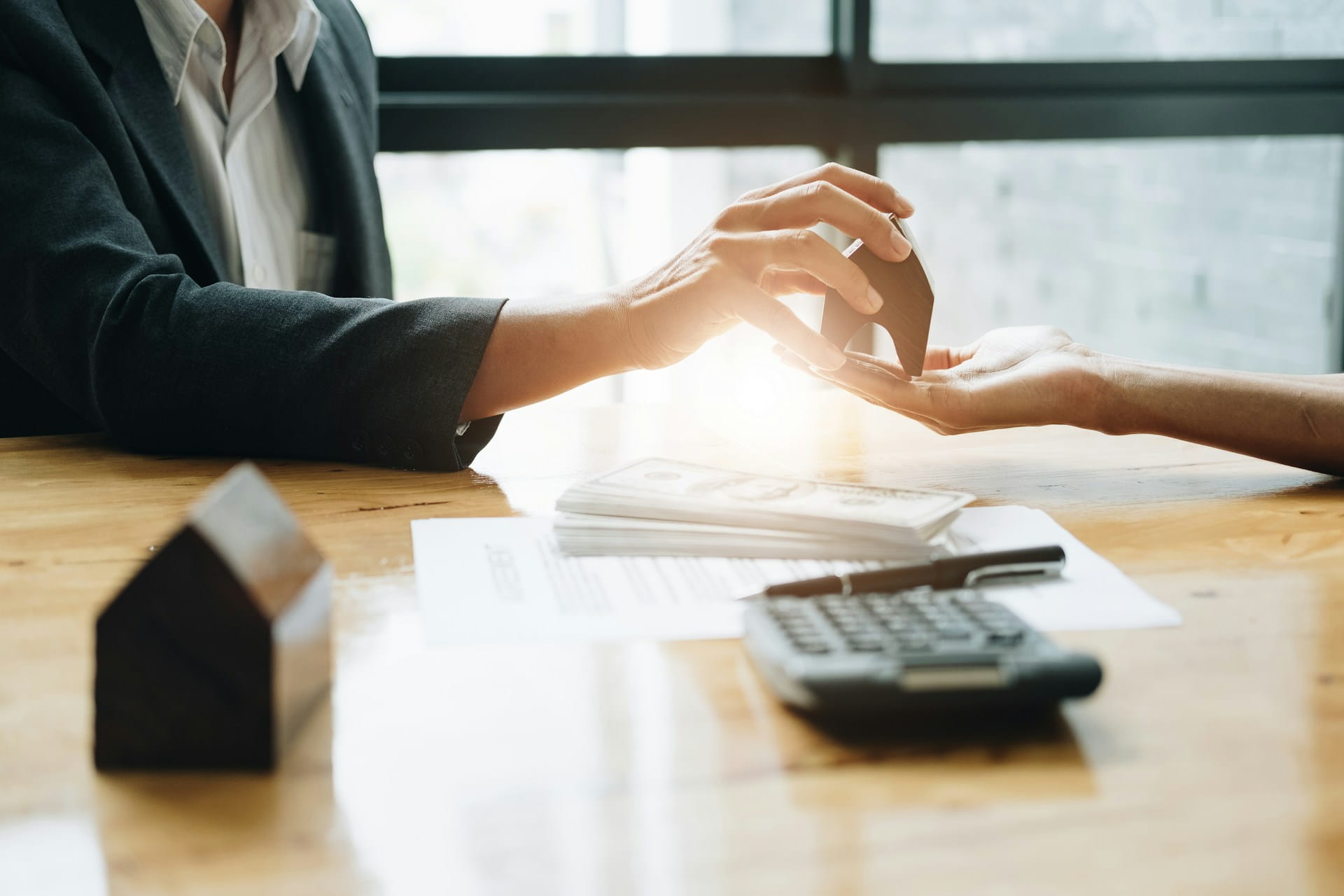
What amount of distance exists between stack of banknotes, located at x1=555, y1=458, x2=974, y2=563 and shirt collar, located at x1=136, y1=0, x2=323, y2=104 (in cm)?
83

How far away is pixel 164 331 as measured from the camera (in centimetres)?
107

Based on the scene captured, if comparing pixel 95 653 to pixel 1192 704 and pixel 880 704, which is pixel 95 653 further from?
pixel 1192 704

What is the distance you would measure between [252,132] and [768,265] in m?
0.87

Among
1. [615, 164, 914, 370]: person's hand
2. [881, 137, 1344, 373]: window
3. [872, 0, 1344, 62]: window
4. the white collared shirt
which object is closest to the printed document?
[615, 164, 914, 370]: person's hand

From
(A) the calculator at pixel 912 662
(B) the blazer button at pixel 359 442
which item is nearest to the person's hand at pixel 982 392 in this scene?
(B) the blazer button at pixel 359 442

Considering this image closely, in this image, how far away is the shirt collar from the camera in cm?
142

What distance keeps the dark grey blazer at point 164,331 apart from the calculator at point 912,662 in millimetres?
537

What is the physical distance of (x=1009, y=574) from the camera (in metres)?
0.78

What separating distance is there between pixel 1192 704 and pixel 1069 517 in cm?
37

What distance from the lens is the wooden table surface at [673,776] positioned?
0.46 meters

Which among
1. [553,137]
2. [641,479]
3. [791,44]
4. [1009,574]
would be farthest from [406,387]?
[791,44]

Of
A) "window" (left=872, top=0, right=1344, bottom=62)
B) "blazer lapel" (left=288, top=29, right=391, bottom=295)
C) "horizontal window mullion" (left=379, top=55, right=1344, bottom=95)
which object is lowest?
"blazer lapel" (left=288, top=29, right=391, bottom=295)

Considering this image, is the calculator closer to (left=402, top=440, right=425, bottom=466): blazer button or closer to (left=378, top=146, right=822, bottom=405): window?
(left=402, top=440, right=425, bottom=466): blazer button

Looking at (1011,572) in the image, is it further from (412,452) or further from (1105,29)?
(1105,29)
